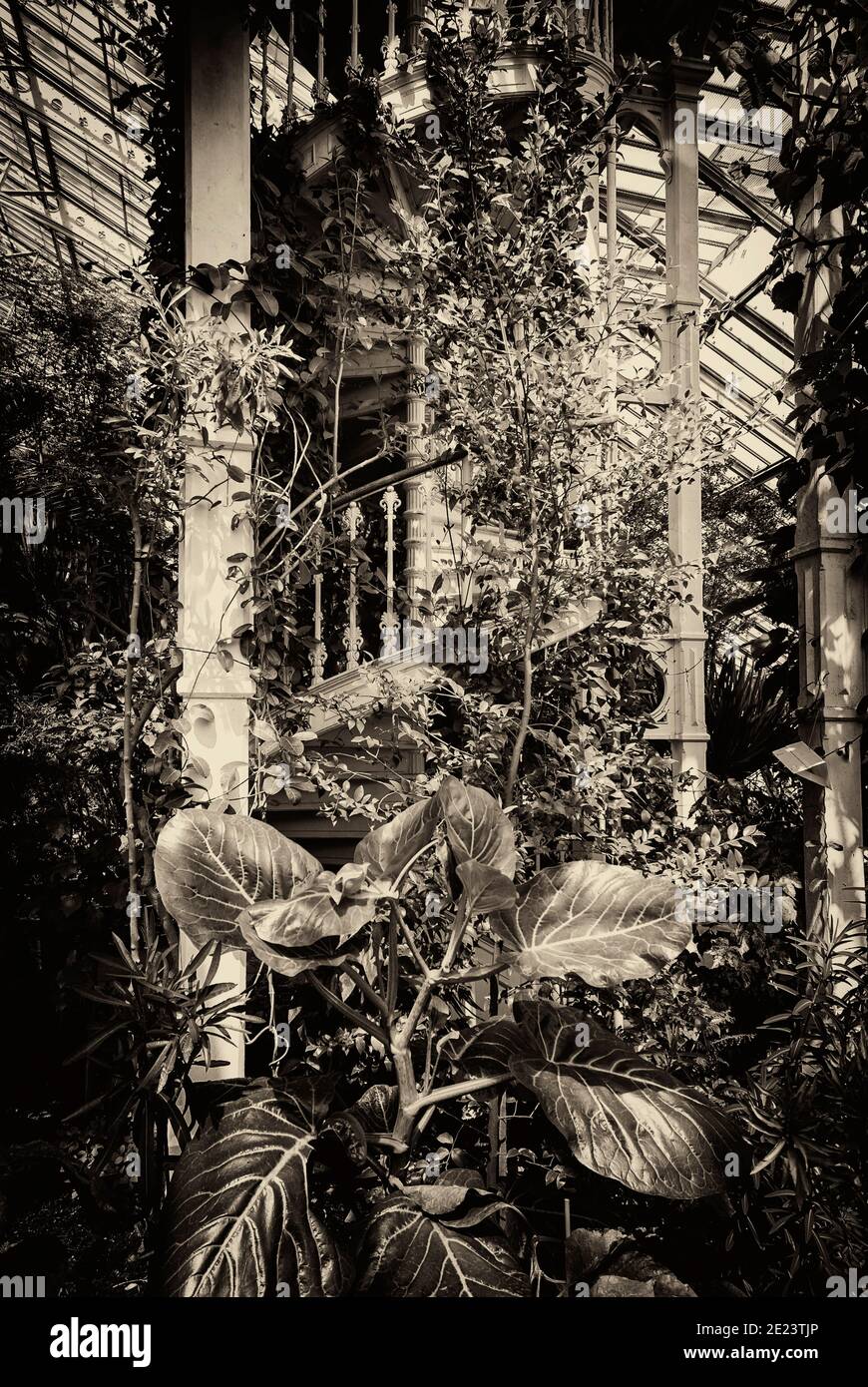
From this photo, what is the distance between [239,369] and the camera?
182 centimetres

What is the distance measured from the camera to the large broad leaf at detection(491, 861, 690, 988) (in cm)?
127

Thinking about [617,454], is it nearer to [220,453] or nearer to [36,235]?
[220,453]

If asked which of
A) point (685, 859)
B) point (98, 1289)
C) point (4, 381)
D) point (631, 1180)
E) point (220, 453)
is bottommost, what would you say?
point (98, 1289)

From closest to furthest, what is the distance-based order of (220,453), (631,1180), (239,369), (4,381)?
1. (631,1180)
2. (239,369)
3. (220,453)
4. (4,381)

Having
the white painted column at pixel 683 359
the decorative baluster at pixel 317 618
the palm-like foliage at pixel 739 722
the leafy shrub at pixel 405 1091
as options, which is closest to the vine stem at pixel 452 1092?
Answer: the leafy shrub at pixel 405 1091

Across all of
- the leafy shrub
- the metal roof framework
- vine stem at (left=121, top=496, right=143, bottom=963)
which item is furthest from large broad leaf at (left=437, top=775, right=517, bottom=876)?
the metal roof framework

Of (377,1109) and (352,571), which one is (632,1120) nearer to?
(377,1109)

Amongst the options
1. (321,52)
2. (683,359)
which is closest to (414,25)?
(321,52)

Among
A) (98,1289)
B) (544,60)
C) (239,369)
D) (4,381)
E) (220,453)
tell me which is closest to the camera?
(98,1289)

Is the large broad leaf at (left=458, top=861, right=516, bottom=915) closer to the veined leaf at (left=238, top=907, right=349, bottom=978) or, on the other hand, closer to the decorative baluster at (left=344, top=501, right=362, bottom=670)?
the veined leaf at (left=238, top=907, right=349, bottom=978)

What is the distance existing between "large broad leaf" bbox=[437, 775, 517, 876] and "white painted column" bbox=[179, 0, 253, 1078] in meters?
0.64

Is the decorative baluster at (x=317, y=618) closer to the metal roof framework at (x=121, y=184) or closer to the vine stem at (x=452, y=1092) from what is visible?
the vine stem at (x=452, y=1092)
